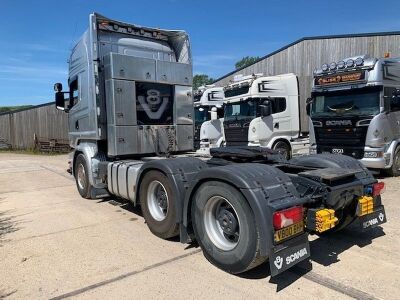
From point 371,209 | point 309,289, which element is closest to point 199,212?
point 309,289

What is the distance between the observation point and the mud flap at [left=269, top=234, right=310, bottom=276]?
11.6 ft

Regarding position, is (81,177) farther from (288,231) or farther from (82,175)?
(288,231)

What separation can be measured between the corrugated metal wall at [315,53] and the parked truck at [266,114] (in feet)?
11.2

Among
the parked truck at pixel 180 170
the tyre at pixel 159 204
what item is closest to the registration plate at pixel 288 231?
the parked truck at pixel 180 170

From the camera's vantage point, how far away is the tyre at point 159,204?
5102 mm

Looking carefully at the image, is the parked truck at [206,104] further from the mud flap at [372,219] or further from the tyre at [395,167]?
the mud flap at [372,219]

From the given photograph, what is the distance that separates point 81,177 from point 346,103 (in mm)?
7471

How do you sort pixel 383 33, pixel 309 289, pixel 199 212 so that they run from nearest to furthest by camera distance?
1. pixel 309 289
2. pixel 199 212
3. pixel 383 33

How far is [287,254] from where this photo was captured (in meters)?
3.64

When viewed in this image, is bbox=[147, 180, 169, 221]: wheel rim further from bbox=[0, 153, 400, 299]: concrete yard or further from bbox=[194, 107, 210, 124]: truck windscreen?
bbox=[194, 107, 210, 124]: truck windscreen

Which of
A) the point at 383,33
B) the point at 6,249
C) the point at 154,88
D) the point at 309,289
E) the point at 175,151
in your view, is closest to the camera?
the point at 309,289

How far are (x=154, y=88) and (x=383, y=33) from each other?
1499 cm

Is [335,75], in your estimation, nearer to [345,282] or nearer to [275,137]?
[275,137]

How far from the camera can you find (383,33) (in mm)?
18203
